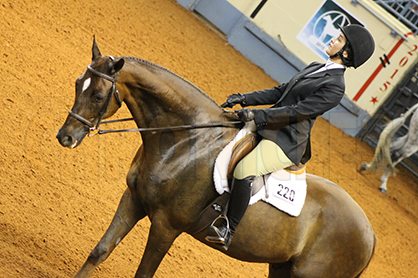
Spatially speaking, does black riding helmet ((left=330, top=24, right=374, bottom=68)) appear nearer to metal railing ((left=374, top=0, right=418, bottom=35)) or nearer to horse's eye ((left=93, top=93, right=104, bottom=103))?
horse's eye ((left=93, top=93, right=104, bottom=103))

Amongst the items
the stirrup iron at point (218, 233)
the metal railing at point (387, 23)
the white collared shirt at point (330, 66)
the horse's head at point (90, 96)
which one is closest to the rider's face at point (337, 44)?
the white collared shirt at point (330, 66)

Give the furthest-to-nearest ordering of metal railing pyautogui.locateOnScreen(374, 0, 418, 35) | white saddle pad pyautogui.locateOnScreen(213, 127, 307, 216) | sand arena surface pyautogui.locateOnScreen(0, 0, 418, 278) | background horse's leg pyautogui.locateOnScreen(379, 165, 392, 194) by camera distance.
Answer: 1. metal railing pyautogui.locateOnScreen(374, 0, 418, 35)
2. background horse's leg pyautogui.locateOnScreen(379, 165, 392, 194)
3. sand arena surface pyautogui.locateOnScreen(0, 0, 418, 278)
4. white saddle pad pyautogui.locateOnScreen(213, 127, 307, 216)

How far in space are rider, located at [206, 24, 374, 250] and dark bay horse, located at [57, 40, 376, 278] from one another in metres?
0.23

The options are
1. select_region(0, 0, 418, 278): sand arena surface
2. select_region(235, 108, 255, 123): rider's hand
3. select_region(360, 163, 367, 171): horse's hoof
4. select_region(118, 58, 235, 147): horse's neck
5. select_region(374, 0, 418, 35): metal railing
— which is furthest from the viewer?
select_region(374, 0, 418, 35): metal railing

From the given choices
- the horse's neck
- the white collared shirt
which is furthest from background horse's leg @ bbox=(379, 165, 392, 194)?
the horse's neck

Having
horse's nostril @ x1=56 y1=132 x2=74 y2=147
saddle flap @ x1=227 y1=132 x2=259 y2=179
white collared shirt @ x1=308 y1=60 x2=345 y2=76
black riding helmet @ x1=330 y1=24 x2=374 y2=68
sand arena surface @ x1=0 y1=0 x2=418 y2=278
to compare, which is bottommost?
sand arena surface @ x1=0 y1=0 x2=418 y2=278

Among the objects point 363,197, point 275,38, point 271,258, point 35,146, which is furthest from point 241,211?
point 275,38

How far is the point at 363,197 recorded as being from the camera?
9.49 meters

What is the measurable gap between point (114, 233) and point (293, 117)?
1.92 metres

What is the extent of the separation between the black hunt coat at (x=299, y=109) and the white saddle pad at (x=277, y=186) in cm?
23

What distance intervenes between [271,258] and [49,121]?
4.00 meters

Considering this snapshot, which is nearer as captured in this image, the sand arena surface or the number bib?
the number bib

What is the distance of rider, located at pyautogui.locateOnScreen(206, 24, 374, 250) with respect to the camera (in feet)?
11.6

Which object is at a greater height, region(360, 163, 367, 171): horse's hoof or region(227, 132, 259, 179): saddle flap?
region(227, 132, 259, 179): saddle flap
